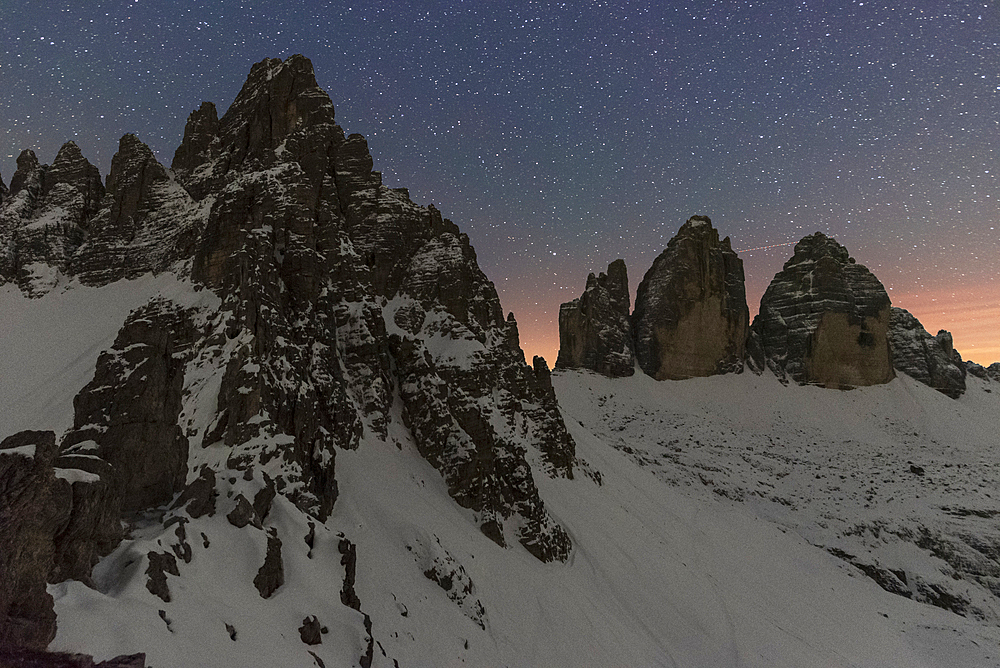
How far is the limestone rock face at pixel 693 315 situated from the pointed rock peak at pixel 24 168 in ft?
259

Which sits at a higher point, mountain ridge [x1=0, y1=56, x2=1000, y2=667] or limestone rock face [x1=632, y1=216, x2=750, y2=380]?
limestone rock face [x1=632, y1=216, x2=750, y2=380]

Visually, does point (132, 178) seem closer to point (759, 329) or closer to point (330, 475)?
point (330, 475)

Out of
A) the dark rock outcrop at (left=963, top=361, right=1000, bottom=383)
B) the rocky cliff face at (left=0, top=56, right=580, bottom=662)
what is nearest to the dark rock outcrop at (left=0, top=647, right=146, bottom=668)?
the rocky cliff face at (left=0, top=56, right=580, bottom=662)

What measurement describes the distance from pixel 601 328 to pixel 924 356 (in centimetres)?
5210

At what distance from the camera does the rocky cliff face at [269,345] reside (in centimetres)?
1566

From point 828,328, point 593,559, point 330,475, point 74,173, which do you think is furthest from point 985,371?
point 74,173

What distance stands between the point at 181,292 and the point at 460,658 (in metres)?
26.1

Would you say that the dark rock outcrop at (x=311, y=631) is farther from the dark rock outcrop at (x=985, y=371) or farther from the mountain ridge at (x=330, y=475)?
the dark rock outcrop at (x=985, y=371)

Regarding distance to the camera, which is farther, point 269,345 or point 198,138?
point 198,138

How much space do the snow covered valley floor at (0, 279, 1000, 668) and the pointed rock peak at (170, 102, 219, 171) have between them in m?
12.8

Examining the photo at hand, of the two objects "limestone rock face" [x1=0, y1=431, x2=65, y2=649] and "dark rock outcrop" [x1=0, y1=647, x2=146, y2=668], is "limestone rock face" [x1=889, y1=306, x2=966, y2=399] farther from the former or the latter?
"limestone rock face" [x1=0, y1=431, x2=65, y2=649]

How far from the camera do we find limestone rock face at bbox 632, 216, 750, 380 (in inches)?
3344

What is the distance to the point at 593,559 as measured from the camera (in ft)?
110

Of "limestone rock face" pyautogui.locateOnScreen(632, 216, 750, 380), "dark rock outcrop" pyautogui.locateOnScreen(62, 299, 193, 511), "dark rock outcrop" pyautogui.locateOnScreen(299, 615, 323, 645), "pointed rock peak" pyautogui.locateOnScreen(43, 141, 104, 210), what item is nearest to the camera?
"dark rock outcrop" pyautogui.locateOnScreen(299, 615, 323, 645)
